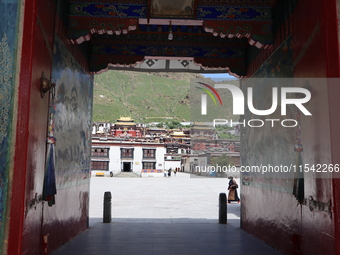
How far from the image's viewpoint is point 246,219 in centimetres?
723

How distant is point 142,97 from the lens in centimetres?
12712

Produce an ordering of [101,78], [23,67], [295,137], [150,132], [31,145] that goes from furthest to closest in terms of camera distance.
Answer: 1. [101,78]
2. [150,132]
3. [295,137]
4. [31,145]
5. [23,67]

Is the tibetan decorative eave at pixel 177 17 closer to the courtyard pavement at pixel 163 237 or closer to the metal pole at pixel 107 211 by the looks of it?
the courtyard pavement at pixel 163 237

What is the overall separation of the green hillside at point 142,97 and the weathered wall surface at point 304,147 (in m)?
100

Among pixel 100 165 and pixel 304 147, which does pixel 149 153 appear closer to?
pixel 100 165

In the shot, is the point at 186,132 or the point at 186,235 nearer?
the point at 186,235

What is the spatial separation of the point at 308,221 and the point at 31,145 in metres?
3.49

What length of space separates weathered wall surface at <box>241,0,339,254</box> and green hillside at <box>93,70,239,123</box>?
3953 inches

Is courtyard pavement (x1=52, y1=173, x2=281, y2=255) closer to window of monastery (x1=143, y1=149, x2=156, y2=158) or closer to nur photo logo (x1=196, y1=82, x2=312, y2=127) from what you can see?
nur photo logo (x1=196, y1=82, x2=312, y2=127)

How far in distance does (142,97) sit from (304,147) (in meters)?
124

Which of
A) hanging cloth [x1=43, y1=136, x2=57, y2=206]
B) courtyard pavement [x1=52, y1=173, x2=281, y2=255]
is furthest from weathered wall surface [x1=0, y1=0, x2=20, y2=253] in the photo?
courtyard pavement [x1=52, y1=173, x2=281, y2=255]

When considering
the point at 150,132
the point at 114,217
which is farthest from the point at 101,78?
the point at 114,217

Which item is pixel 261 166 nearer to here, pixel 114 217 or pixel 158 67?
pixel 158 67

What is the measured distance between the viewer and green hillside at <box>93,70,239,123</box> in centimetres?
11419
